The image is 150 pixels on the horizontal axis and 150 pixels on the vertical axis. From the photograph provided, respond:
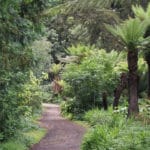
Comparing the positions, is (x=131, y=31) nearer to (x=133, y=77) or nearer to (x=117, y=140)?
(x=133, y=77)

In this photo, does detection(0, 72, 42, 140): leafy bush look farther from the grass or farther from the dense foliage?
the grass

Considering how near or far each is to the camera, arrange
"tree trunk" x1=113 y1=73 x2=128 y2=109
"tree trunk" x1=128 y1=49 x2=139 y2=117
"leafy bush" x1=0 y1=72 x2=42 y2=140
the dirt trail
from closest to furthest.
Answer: "leafy bush" x1=0 y1=72 x2=42 y2=140, the dirt trail, "tree trunk" x1=128 y1=49 x2=139 y2=117, "tree trunk" x1=113 y1=73 x2=128 y2=109

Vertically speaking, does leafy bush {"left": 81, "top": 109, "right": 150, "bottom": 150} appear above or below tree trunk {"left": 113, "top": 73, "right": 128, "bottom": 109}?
below

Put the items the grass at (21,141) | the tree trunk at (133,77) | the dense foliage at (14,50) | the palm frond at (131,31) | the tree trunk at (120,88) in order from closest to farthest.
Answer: the dense foliage at (14,50) < the grass at (21,141) < the palm frond at (131,31) < the tree trunk at (133,77) < the tree trunk at (120,88)

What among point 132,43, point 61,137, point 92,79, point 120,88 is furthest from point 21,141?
point 92,79

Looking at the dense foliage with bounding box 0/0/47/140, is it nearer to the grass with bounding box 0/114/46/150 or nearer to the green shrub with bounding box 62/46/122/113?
the grass with bounding box 0/114/46/150

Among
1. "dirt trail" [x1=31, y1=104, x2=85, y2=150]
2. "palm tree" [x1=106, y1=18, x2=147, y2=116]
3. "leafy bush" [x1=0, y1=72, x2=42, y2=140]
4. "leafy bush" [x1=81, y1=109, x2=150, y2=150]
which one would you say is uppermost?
"palm tree" [x1=106, y1=18, x2=147, y2=116]

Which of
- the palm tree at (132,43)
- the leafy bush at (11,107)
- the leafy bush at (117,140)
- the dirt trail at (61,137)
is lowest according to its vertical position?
the dirt trail at (61,137)

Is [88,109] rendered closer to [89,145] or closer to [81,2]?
[81,2]

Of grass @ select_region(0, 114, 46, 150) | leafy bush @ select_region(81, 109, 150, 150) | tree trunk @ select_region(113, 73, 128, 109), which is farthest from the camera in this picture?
tree trunk @ select_region(113, 73, 128, 109)

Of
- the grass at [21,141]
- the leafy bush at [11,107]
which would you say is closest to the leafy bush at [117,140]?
the grass at [21,141]

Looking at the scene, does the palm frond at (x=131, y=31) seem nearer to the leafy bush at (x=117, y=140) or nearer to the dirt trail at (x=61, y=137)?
the dirt trail at (x=61, y=137)

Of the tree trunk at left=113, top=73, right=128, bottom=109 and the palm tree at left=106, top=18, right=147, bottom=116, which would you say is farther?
the tree trunk at left=113, top=73, right=128, bottom=109

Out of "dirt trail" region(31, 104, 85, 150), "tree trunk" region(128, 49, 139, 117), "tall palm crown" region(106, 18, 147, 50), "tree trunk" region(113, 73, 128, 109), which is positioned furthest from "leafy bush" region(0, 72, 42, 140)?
"tree trunk" region(113, 73, 128, 109)
